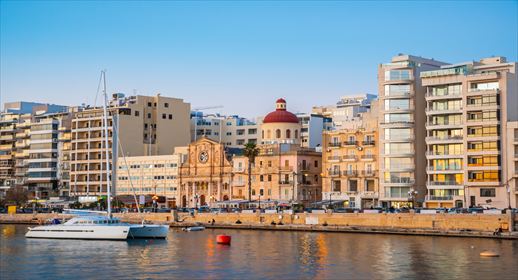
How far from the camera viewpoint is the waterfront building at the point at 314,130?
166 metres

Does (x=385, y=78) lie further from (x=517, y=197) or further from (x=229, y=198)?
(x=229, y=198)

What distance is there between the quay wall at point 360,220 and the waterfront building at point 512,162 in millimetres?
16545

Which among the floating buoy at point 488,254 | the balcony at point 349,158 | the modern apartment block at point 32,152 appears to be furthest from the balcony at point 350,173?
the modern apartment block at point 32,152

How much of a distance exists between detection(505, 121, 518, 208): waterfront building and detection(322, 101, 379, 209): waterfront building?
2211 centimetres

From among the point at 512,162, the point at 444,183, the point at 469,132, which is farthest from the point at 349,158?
the point at 512,162

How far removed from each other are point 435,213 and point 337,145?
3477 centimetres

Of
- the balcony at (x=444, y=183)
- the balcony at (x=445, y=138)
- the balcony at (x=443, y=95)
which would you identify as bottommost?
the balcony at (x=444, y=183)

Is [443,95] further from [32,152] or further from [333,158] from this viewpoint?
[32,152]

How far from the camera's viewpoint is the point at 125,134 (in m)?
169

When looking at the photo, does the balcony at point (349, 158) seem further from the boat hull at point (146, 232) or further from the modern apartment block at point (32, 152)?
the modern apartment block at point (32, 152)

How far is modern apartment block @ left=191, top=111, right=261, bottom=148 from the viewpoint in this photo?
18562 cm

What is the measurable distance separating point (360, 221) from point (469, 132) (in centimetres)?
2150

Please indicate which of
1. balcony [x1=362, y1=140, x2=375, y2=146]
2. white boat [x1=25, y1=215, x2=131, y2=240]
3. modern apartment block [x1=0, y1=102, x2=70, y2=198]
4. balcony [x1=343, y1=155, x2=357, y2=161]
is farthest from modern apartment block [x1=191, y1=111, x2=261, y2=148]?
white boat [x1=25, y1=215, x2=131, y2=240]

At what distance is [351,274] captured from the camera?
64.4 meters
